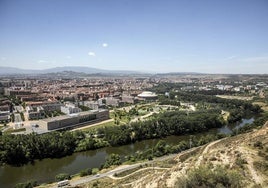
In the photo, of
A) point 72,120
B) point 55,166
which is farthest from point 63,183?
point 72,120

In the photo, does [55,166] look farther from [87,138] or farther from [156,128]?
[156,128]

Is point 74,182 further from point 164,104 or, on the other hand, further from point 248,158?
point 164,104

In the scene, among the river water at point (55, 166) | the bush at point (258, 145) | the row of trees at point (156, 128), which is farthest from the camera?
the row of trees at point (156, 128)

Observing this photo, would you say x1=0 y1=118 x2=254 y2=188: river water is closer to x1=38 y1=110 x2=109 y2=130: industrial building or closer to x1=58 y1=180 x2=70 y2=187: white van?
Result: x1=58 y1=180 x2=70 y2=187: white van

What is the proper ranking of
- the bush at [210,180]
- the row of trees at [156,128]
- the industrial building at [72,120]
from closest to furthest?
the bush at [210,180], the row of trees at [156,128], the industrial building at [72,120]

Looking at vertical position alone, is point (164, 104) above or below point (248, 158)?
below

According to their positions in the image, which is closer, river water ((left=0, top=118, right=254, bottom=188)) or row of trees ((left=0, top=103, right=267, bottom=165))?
river water ((left=0, top=118, right=254, bottom=188))

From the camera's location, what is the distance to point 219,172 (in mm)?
10391

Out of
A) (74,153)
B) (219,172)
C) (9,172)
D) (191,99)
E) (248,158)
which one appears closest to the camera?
(219,172)

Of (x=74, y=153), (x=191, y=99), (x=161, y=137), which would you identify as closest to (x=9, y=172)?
(x=74, y=153)

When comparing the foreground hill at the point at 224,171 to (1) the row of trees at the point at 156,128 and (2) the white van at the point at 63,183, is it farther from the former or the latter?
(1) the row of trees at the point at 156,128

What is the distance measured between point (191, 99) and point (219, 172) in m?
52.5

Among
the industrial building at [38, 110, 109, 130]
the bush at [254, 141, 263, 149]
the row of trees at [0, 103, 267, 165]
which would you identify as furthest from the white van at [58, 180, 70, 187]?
the industrial building at [38, 110, 109, 130]

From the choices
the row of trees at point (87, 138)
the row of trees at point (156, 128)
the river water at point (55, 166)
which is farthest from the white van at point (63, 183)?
the row of trees at point (156, 128)
